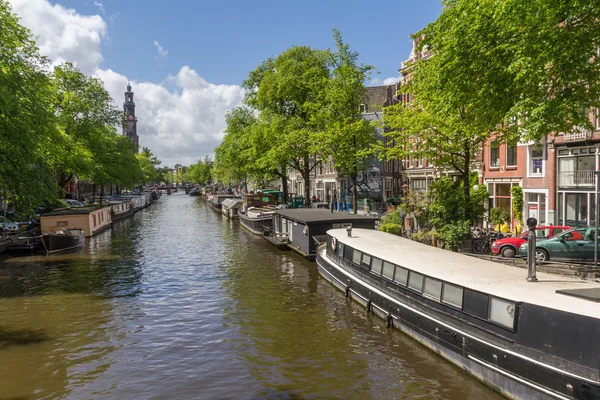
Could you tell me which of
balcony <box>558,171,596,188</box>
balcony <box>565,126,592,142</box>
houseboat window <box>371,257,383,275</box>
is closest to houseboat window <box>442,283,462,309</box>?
houseboat window <box>371,257,383,275</box>

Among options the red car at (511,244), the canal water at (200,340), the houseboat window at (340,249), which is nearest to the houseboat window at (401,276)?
the canal water at (200,340)

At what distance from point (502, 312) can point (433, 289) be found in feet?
8.98

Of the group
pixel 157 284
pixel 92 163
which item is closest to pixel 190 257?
pixel 157 284

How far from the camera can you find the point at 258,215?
4444cm

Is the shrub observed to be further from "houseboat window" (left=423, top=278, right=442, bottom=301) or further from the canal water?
"houseboat window" (left=423, top=278, right=442, bottom=301)

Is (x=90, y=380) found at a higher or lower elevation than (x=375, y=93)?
lower

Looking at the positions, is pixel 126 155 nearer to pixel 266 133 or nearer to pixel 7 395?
pixel 266 133

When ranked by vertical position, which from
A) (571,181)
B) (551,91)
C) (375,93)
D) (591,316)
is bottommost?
(591,316)

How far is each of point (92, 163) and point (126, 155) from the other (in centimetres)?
694

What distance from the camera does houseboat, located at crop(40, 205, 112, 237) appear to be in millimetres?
36625

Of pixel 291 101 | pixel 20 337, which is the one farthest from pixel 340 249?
pixel 291 101

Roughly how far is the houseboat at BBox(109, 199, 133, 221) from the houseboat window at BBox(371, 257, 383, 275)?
45.6m

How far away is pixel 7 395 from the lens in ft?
38.0

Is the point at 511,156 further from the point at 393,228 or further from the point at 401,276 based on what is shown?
the point at 401,276
